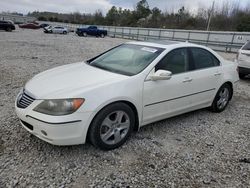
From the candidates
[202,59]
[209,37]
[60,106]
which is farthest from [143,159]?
[209,37]

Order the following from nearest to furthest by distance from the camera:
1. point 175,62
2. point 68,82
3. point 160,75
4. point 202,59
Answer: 1. point 68,82
2. point 160,75
3. point 175,62
4. point 202,59

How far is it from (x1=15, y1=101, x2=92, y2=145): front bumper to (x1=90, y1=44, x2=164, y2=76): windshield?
103 centimetres

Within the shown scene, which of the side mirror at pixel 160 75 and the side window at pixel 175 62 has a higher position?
the side window at pixel 175 62

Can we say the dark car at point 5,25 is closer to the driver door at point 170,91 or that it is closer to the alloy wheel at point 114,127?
the driver door at point 170,91

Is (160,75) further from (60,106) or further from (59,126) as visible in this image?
(59,126)

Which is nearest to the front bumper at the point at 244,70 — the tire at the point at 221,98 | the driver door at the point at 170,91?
the tire at the point at 221,98

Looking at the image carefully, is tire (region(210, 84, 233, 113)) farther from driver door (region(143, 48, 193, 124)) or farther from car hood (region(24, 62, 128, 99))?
car hood (region(24, 62, 128, 99))

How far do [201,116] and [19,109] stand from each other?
10.9ft

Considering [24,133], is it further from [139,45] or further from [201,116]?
[201,116]

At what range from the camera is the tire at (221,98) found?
4.71 m

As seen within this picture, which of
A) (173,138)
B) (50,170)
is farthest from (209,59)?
(50,170)

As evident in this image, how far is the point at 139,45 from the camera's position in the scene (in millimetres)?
4113

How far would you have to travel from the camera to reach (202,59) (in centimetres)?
432

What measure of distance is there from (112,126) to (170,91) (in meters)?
1.12
